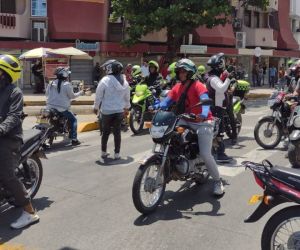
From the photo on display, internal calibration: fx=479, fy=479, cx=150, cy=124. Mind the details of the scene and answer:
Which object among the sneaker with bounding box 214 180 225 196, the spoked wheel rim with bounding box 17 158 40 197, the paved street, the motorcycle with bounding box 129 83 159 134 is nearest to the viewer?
the paved street

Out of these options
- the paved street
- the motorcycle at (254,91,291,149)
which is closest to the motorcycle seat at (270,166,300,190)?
the paved street

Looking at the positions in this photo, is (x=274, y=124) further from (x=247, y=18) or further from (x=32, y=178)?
(x=247, y=18)

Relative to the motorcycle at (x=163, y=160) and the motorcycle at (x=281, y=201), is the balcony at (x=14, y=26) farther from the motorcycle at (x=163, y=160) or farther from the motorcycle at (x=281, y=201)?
the motorcycle at (x=281, y=201)

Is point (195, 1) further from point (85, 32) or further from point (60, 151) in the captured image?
point (60, 151)

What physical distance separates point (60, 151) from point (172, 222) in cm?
477

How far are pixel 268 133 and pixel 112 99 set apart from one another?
10.6ft

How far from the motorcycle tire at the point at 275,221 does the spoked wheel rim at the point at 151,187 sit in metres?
1.83

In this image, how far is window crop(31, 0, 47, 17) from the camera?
24.8 m

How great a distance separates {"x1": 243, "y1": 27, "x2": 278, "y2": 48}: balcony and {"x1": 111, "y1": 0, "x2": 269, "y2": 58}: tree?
48.5ft

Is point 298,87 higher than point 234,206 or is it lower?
higher

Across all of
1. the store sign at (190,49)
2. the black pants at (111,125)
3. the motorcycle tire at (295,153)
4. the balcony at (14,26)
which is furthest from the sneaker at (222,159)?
the balcony at (14,26)

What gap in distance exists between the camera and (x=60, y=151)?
9.50 meters

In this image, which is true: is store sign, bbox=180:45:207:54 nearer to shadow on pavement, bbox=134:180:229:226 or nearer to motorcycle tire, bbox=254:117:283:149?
motorcycle tire, bbox=254:117:283:149

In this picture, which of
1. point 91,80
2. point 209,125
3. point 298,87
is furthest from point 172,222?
point 91,80
